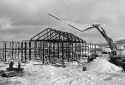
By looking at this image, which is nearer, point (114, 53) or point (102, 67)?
point (102, 67)

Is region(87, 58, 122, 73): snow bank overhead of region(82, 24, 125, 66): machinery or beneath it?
beneath

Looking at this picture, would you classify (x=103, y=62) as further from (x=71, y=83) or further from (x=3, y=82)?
(x=3, y=82)

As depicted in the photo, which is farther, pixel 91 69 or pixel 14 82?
pixel 91 69

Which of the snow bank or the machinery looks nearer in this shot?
the snow bank

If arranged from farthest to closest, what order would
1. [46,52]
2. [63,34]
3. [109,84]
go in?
[46,52]
[63,34]
[109,84]

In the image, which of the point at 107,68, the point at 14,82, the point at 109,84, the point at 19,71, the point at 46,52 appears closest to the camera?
the point at 109,84

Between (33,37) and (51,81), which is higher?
(33,37)

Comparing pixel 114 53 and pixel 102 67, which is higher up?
pixel 114 53

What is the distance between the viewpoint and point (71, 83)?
17.0m

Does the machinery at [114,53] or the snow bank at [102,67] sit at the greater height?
the machinery at [114,53]

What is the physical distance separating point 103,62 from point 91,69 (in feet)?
5.20

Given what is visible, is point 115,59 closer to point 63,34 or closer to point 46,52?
point 63,34

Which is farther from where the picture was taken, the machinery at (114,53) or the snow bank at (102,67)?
the machinery at (114,53)

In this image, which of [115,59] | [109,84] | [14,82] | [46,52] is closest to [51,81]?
[14,82]
